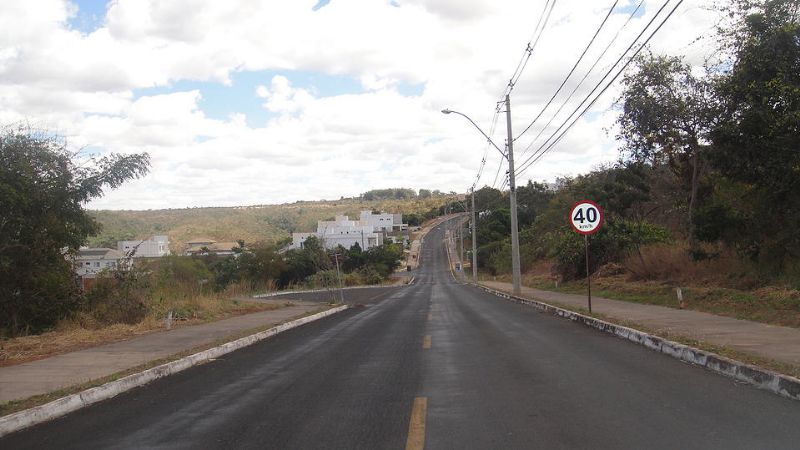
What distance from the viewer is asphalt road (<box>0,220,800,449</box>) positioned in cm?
571

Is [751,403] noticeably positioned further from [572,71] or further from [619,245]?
[619,245]

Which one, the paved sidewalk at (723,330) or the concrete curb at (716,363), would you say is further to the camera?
the paved sidewalk at (723,330)

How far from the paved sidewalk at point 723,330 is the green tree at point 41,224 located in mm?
13519

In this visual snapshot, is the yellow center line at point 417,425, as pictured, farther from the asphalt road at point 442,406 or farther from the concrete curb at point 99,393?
the concrete curb at point 99,393

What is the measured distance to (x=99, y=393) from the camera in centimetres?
807

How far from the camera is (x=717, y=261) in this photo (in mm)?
20438

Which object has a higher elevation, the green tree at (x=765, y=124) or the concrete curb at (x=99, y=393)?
the green tree at (x=765, y=124)

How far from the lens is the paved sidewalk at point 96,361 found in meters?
8.53

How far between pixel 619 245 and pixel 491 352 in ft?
73.8

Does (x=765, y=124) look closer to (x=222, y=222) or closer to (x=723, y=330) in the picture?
(x=723, y=330)

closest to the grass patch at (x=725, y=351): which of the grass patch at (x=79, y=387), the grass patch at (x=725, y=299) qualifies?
the grass patch at (x=725, y=299)

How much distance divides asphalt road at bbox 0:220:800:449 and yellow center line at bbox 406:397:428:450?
0.04ft

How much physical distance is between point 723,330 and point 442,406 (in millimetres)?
7508

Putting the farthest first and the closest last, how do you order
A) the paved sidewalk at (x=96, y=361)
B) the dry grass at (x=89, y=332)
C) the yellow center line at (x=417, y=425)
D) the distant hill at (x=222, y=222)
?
the distant hill at (x=222, y=222) < the dry grass at (x=89, y=332) < the paved sidewalk at (x=96, y=361) < the yellow center line at (x=417, y=425)
